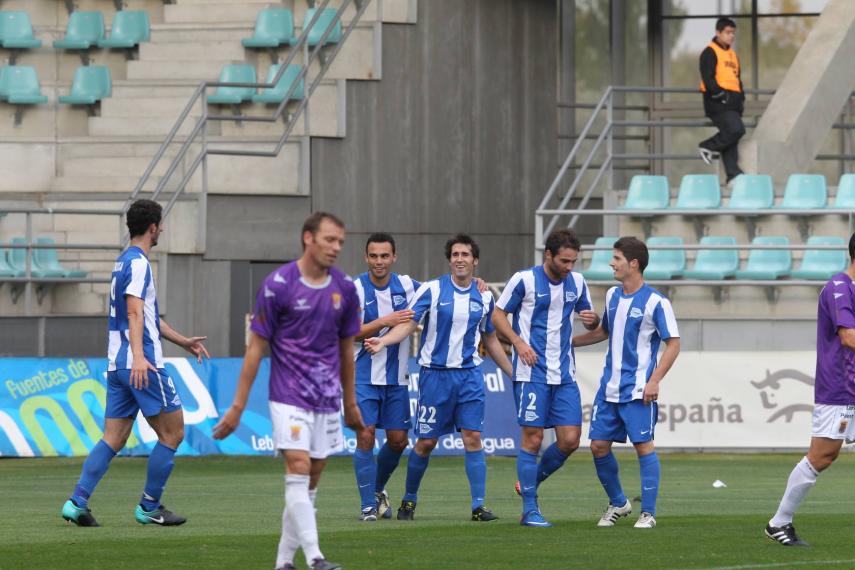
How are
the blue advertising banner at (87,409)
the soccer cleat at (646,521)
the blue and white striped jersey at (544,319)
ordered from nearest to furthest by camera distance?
the soccer cleat at (646,521), the blue and white striped jersey at (544,319), the blue advertising banner at (87,409)

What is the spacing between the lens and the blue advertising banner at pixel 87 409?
2008 centimetres

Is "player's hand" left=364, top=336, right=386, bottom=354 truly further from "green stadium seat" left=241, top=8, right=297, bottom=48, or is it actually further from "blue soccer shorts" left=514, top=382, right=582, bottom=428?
"green stadium seat" left=241, top=8, right=297, bottom=48

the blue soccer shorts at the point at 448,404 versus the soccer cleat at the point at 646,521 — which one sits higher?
the blue soccer shorts at the point at 448,404

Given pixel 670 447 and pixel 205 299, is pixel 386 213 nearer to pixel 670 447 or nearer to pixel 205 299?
pixel 205 299

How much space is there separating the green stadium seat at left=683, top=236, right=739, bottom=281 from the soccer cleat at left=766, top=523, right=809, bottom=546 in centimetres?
1214

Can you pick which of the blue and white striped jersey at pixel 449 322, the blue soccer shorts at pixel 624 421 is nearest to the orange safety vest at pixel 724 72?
the blue and white striped jersey at pixel 449 322

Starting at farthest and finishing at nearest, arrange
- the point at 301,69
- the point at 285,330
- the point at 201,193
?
the point at 301,69, the point at 201,193, the point at 285,330

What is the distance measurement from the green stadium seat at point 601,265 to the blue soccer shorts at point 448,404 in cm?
1013

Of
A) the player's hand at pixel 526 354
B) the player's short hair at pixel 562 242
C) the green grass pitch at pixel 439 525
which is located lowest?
the green grass pitch at pixel 439 525

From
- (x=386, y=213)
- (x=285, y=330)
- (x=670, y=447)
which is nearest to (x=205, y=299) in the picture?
(x=386, y=213)

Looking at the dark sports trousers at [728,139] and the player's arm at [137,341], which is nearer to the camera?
Answer: the player's arm at [137,341]

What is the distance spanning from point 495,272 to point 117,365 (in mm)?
15383

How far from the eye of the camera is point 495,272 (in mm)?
27016

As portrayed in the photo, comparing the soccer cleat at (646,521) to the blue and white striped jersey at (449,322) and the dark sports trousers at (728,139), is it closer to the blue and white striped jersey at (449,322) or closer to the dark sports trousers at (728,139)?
the blue and white striped jersey at (449,322)
